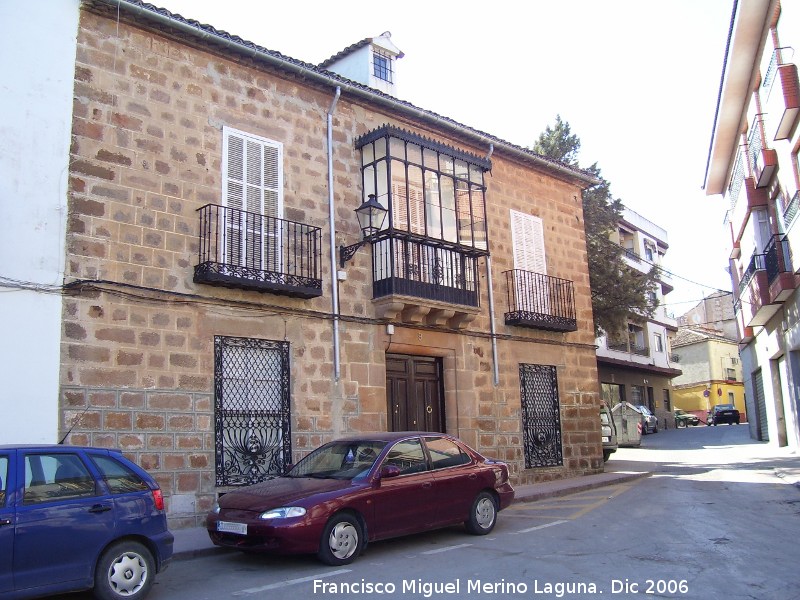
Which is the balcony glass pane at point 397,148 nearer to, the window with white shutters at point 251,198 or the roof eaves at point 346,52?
the window with white shutters at point 251,198

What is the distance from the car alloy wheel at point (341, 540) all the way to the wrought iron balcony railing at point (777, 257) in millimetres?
14554

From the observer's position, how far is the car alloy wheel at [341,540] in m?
7.49

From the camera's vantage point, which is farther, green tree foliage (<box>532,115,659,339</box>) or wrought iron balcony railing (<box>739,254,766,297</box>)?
green tree foliage (<box>532,115,659,339</box>)

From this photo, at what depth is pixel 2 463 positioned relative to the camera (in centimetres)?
574

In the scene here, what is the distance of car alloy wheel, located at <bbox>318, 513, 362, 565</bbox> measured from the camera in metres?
7.49

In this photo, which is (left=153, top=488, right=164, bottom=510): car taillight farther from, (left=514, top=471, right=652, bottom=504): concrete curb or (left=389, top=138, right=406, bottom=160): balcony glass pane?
(left=389, top=138, right=406, bottom=160): balcony glass pane

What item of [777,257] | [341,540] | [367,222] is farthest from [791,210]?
[341,540]

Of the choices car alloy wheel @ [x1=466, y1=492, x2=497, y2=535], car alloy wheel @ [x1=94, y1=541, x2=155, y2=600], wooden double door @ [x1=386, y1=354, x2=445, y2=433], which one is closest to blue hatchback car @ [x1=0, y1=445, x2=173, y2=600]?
car alloy wheel @ [x1=94, y1=541, x2=155, y2=600]

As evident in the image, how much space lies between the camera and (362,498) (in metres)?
7.94

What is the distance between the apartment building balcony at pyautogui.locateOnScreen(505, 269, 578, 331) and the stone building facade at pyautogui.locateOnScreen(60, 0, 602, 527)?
0.07 metres

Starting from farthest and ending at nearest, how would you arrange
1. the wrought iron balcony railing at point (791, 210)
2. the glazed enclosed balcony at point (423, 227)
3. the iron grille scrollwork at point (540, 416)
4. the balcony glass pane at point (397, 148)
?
1. the wrought iron balcony railing at point (791, 210)
2. the iron grille scrollwork at point (540, 416)
3. the balcony glass pane at point (397, 148)
4. the glazed enclosed balcony at point (423, 227)

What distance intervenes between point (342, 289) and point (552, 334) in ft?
20.3

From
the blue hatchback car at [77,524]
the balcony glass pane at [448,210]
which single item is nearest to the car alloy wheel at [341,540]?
the blue hatchback car at [77,524]

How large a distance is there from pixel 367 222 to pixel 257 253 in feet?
7.99
